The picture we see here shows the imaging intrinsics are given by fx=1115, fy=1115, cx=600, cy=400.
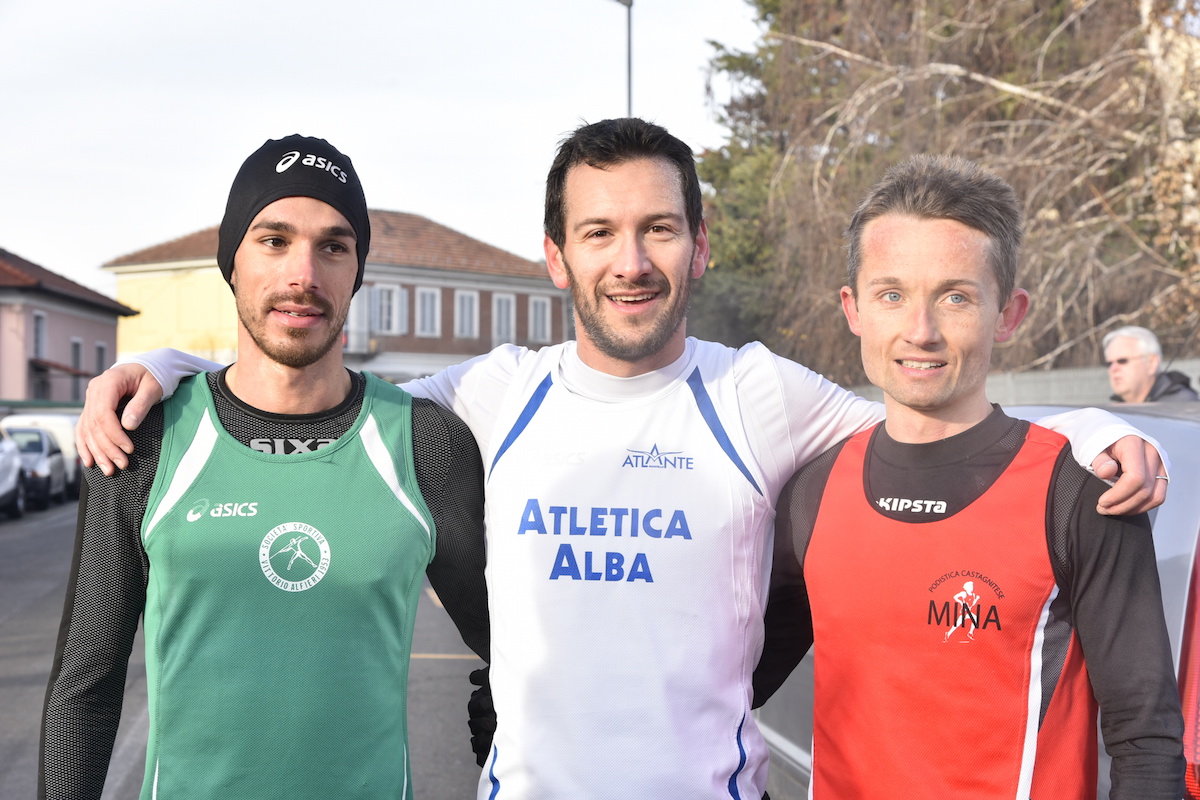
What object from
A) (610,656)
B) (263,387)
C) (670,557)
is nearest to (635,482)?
(670,557)

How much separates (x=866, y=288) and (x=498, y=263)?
177ft

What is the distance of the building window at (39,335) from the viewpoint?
Result: 144 ft

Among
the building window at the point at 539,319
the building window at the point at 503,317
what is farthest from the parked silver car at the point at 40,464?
the building window at the point at 539,319

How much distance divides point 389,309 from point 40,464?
31.9 meters

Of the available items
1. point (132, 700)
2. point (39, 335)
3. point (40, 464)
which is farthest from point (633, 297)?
point (39, 335)

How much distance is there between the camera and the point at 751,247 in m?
22.8

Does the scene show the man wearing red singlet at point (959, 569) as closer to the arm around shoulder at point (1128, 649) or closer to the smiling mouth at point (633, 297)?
the arm around shoulder at point (1128, 649)

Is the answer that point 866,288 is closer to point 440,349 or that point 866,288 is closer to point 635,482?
point 635,482

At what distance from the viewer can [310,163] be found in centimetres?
266

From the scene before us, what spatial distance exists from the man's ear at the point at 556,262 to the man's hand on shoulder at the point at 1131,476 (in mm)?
1276

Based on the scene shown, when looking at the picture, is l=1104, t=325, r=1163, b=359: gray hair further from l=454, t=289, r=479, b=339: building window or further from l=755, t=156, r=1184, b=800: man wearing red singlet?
l=454, t=289, r=479, b=339: building window

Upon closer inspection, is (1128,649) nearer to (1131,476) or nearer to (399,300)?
(1131,476)

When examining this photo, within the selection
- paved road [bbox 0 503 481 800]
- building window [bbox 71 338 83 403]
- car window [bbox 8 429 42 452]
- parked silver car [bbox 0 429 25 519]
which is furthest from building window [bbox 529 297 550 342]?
paved road [bbox 0 503 481 800]

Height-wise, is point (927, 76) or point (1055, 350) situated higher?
point (927, 76)
